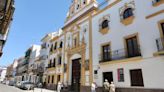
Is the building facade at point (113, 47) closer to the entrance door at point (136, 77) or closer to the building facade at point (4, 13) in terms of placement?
the entrance door at point (136, 77)

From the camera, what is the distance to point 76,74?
2031 centimetres

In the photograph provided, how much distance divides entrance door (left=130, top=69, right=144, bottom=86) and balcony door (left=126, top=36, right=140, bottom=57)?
1.49 metres

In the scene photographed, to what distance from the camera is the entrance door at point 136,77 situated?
1229 cm

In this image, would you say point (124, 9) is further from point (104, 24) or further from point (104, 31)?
point (104, 31)

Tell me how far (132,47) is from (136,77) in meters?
2.76

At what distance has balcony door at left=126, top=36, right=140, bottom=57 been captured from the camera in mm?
13070

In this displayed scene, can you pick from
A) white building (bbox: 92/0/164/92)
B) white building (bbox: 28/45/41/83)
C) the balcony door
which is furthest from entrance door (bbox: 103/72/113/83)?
white building (bbox: 28/45/41/83)

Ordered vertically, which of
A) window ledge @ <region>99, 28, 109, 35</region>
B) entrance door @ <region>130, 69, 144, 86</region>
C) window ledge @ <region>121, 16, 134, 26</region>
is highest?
window ledge @ <region>121, 16, 134, 26</region>

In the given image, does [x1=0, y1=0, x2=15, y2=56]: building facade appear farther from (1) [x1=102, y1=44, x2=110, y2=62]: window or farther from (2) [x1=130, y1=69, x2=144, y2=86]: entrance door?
(1) [x1=102, y1=44, x2=110, y2=62]: window

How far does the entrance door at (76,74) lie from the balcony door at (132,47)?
27.3 ft

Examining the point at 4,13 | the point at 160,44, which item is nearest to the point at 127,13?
the point at 160,44

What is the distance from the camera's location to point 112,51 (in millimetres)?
15039

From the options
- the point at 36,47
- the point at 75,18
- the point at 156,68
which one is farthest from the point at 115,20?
the point at 36,47

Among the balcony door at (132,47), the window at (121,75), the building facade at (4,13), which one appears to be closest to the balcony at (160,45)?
the balcony door at (132,47)
